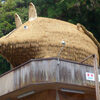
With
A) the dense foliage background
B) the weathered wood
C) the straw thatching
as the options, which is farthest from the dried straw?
the dense foliage background

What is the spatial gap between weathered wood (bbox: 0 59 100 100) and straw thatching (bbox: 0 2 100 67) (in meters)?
1.07

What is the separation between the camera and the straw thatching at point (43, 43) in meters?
12.3

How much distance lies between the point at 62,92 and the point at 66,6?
1071 cm

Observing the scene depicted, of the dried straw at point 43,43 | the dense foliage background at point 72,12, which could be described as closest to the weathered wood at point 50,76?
the dried straw at point 43,43

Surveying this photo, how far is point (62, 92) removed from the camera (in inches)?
456

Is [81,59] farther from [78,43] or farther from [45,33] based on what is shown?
[45,33]

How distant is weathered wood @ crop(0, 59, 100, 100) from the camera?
10.9 m

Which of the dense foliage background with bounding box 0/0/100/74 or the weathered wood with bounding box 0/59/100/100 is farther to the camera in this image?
the dense foliage background with bounding box 0/0/100/74

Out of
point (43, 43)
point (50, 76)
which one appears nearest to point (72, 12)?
point (43, 43)

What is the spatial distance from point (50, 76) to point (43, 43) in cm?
203

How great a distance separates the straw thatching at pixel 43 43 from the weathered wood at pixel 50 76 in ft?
3.51

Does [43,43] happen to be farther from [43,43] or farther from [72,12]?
[72,12]

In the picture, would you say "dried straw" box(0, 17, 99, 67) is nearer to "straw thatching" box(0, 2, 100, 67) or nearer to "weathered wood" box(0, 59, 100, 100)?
"straw thatching" box(0, 2, 100, 67)

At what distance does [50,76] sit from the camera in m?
10.9
